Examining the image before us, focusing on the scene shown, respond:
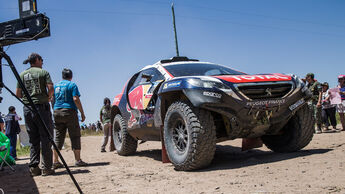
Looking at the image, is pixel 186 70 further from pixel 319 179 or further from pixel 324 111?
pixel 324 111

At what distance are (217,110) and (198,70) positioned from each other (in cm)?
140

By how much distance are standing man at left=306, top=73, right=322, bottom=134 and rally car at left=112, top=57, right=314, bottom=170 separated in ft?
14.5

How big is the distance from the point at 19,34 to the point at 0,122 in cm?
496

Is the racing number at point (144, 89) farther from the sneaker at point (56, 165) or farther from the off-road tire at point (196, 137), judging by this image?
the sneaker at point (56, 165)

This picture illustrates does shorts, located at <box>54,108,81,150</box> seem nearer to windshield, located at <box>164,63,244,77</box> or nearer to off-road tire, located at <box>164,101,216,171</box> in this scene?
windshield, located at <box>164,63,244,77</box>

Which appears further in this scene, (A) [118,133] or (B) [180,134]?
(A) [118,133]

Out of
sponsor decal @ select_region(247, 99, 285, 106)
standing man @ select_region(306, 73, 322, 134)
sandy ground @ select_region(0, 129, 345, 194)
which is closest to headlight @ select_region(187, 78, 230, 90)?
sponsor decal @ select_region(247, 99, 285, 106)

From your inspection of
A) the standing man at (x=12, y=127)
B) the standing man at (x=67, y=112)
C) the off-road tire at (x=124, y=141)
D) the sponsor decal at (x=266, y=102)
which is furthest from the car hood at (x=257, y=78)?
the standing man at (x=12, y=127)

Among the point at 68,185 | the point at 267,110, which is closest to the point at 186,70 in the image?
the point at 267,110

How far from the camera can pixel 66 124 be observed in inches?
234

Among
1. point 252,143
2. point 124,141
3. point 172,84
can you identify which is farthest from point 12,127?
point 252,143

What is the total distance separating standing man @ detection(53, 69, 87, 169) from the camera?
5852 millimetres

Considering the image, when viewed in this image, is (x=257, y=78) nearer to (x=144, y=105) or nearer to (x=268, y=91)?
(x=268, y=91)

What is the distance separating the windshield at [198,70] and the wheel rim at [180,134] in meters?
0.88
